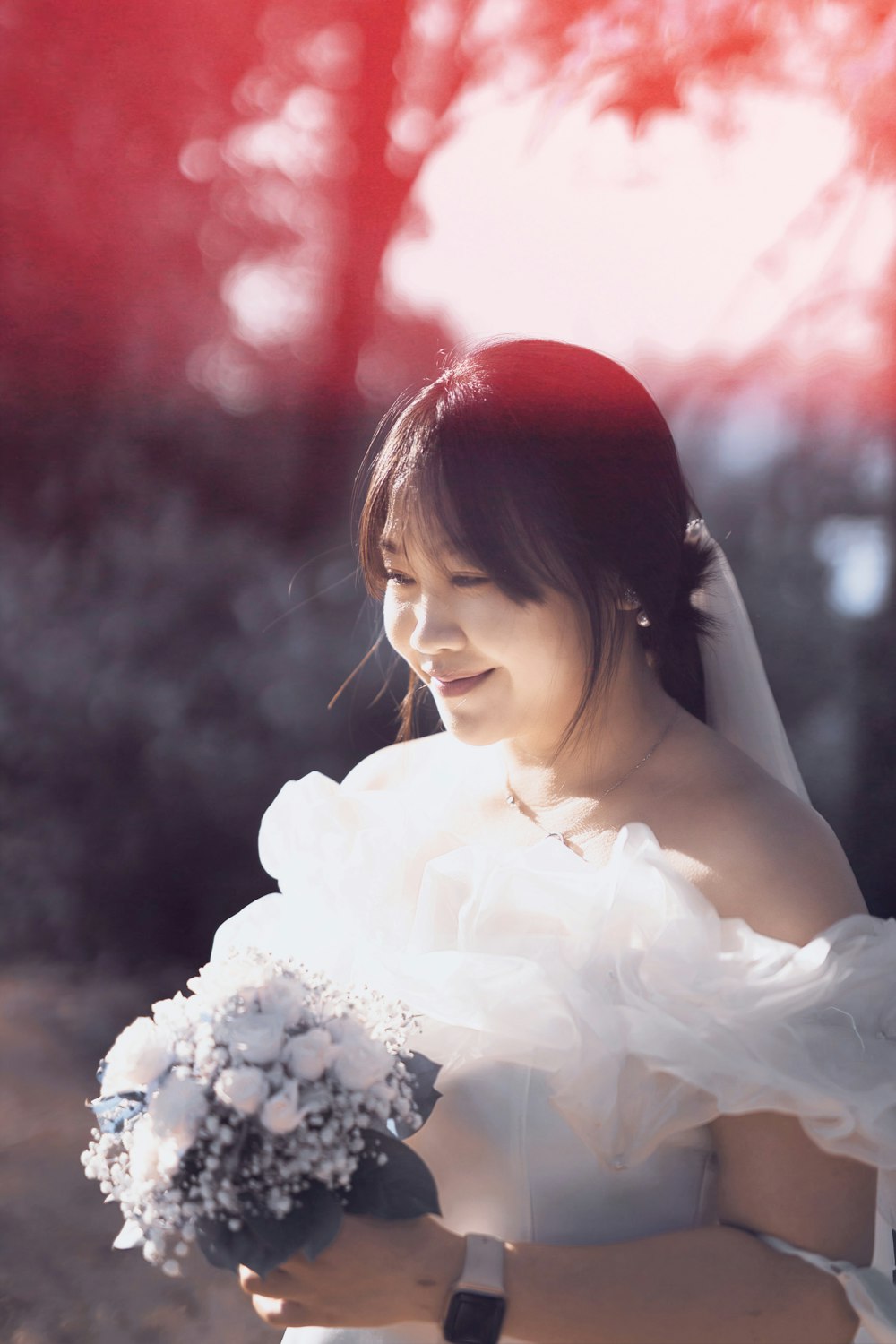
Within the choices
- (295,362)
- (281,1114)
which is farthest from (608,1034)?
(295,362)

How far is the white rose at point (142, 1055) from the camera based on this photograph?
0.99m

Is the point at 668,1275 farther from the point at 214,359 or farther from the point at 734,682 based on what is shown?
the point at 214,359

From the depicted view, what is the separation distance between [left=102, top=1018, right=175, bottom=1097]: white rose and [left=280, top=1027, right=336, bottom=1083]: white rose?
0.12 meters

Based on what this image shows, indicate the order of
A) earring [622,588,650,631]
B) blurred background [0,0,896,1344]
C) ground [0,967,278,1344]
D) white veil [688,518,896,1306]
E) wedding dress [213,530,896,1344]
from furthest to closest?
ground [0,967,278,1344]
blurred background [0,0,896,1344]
white veil [688,518,896,1306]
earring [622,588,650,631]
wedding dress [213,530,896,1344]

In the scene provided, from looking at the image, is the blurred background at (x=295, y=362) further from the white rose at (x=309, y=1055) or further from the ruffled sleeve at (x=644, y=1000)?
the white rose at (x=309, y=1055)

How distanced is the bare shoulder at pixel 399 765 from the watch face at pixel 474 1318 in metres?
0.80

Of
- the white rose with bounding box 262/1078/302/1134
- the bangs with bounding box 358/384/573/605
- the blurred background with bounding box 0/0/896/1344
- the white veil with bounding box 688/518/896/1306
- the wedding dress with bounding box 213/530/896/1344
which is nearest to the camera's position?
the white rose with bounding box 262/1078/302/1134

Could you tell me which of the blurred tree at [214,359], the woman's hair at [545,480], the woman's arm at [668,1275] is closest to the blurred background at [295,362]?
the blurred tree at [214,359]

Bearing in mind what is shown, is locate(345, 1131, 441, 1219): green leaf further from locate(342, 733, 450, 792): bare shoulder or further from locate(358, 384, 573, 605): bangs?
locate(342, 733, 450, 792): bare shoulder

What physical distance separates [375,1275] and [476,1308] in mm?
101

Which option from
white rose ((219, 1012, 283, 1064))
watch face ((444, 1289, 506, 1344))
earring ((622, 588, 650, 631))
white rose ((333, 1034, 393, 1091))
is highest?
earring ((622, 588, 650, 631))

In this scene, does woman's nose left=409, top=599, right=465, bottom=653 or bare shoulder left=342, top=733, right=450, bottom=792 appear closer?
woman's nose left=409, top=599, right=465, bottom=653

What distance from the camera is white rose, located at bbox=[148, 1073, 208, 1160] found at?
944mm

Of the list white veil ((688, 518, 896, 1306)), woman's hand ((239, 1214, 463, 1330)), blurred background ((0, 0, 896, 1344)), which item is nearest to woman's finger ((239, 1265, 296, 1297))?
woman's hand ((239, 1214, 463, 1330))
